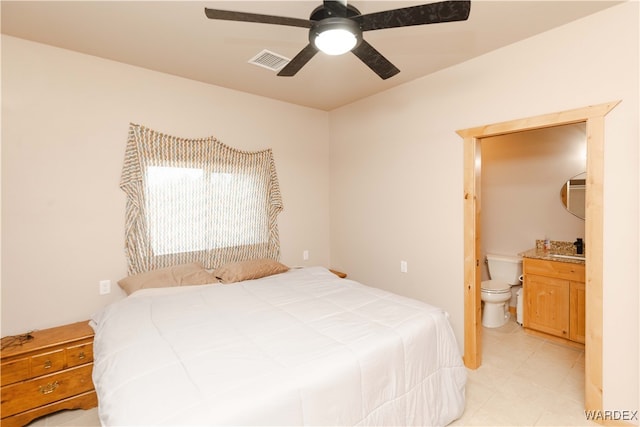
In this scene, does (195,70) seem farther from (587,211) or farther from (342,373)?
(587,211)

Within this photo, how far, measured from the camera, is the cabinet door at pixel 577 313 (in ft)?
9.86

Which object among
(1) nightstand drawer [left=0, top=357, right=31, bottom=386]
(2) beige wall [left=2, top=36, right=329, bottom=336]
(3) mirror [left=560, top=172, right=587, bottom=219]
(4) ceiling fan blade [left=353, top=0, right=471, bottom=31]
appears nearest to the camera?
(4) ceiling fan blade [left=353, top=0, right=471, bottom=31]

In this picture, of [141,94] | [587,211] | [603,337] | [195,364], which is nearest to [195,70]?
[141,94]

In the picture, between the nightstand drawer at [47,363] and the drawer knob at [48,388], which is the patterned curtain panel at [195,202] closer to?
the nightstand drawer at [47,363]

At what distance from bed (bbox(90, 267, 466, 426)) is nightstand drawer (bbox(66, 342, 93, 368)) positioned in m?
0.15

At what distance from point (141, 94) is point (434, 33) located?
2.51 m

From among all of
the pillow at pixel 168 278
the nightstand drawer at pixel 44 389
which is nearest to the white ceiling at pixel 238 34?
the pillow at pixel 168 278

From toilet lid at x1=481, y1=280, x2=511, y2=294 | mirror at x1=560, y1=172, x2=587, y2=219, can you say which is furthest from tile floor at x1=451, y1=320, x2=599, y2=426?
mirror at x1=560, y1=172, x2=587, y2=219

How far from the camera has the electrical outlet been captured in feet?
8.36

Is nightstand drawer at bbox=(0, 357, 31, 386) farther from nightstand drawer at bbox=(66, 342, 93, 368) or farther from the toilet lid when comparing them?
the toilet lid

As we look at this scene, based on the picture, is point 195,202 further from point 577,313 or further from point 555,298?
point 577,313

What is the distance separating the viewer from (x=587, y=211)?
2.06m

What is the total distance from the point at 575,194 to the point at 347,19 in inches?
141

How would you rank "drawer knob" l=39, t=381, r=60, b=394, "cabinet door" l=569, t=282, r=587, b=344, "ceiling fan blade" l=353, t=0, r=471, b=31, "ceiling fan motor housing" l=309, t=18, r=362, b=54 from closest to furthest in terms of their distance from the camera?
1. "ceiling fan blade" l=353, t=0, r=471, b=31
2. "ceiling fan motor housing" l=309, t=18, r=362, b=54
3. "drawer knob" l=39, t=381, r=60, b=394
4. "cabinet door" l=569, t=282, r=587, b=344
